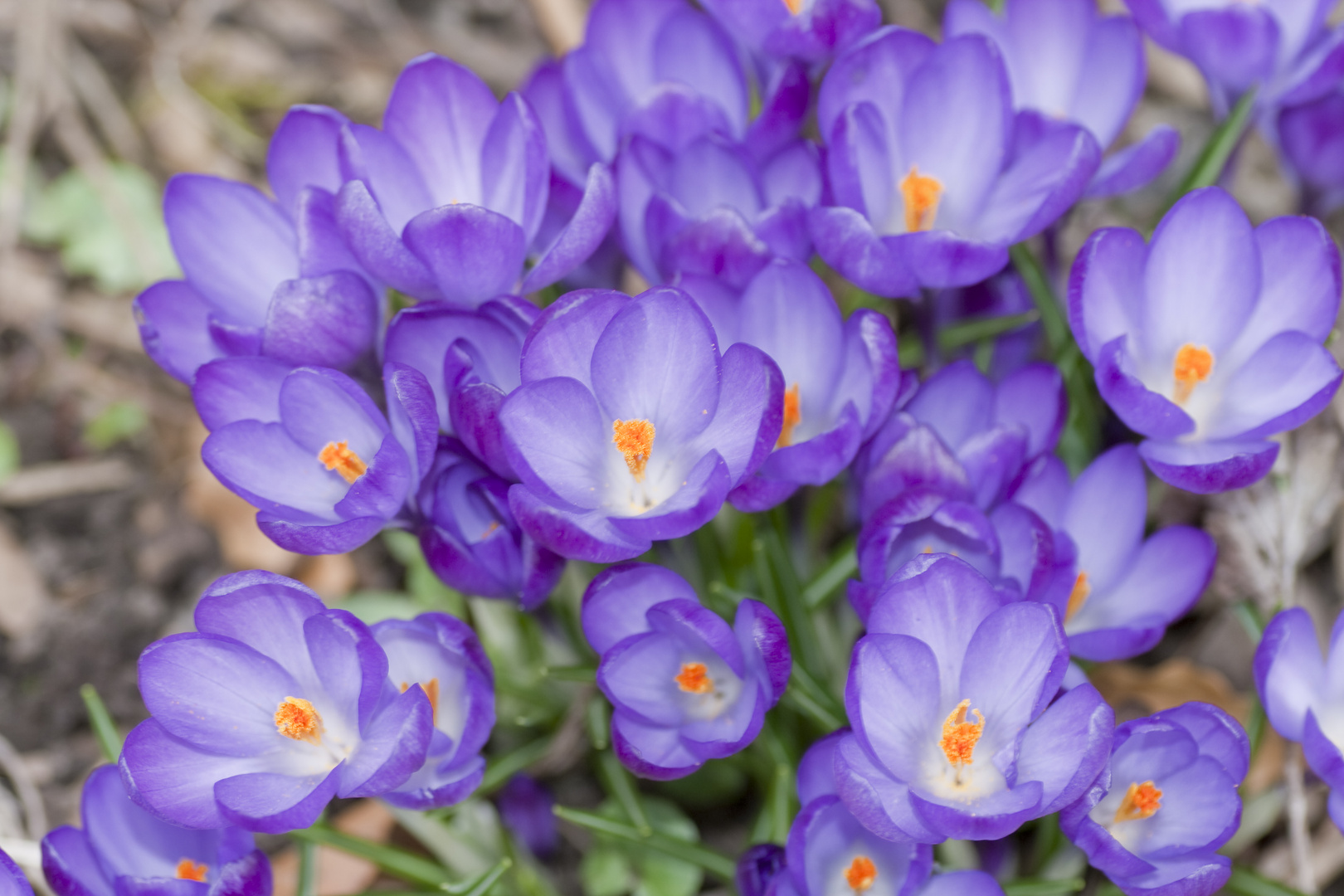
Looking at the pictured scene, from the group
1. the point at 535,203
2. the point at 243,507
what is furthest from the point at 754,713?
the point at 243,507

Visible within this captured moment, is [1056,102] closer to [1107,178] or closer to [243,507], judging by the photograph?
[1107,178]

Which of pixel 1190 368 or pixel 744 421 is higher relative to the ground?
pixel 744 421

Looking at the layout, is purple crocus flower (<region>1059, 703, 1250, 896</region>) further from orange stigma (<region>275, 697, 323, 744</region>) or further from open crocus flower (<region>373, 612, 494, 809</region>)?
orange stigma (<region>275, 697, 323, 744</region>)

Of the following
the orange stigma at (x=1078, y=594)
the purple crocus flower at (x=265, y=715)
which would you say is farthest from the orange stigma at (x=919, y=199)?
the purple crocus flower at (x=265, y=715)

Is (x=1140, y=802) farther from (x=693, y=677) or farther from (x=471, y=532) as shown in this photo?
(x=471, y=532)

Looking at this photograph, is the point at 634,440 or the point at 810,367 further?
the point at 810,367

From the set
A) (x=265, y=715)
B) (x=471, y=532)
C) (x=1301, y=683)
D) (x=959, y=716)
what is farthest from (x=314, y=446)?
(x=1301, y=683)

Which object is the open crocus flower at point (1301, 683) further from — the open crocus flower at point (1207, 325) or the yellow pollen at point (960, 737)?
the yellow pollen at point (960, 737)
